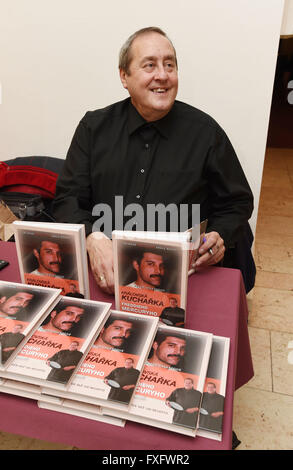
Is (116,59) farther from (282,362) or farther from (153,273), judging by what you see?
(282,362)

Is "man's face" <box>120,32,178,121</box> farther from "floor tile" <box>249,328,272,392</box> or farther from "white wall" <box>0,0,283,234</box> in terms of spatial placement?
"floor tile" <box>249,328,272,392</box>

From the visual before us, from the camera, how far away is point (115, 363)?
743 mm

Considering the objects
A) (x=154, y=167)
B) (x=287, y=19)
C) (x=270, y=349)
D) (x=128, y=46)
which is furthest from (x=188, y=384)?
(x=287, y=19)

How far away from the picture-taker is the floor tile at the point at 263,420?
1.49 m

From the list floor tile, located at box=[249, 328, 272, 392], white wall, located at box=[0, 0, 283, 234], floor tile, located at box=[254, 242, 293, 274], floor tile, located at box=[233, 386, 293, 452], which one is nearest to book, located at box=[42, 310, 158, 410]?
floor tile, located at box=[233, 386, 293, 452]

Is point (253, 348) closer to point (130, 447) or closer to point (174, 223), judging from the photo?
point (174, 223)

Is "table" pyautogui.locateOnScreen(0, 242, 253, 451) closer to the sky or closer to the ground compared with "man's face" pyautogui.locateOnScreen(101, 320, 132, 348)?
closer to the ground

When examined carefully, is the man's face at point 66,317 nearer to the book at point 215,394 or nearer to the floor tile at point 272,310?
the book at point 215,394

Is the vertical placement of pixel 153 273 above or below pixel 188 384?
above

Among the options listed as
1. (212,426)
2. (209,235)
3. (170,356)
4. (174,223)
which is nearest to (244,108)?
(174,223)

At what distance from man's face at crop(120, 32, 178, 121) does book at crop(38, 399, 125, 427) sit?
114 centimetres

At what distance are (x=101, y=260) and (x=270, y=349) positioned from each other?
4.34ft

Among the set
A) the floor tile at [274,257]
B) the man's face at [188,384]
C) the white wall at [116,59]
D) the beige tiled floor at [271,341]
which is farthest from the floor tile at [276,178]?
the man's face at [188,384]

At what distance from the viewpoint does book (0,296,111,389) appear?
72cm
